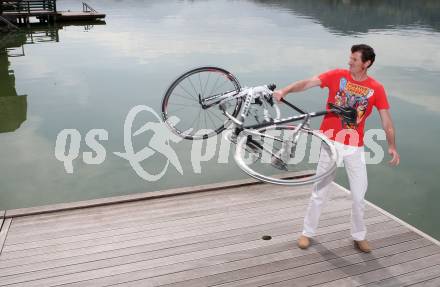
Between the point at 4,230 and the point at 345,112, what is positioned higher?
the point at 345,112

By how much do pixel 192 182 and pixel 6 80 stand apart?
17.1 m

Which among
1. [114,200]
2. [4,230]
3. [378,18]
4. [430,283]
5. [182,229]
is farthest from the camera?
[378,18]

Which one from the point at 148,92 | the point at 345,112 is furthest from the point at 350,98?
the point at 148,92

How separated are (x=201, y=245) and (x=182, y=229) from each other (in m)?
0.62

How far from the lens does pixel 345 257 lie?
695cm

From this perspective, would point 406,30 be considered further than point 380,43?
Yes

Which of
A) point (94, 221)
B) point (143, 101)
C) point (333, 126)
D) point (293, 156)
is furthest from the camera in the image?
point (143, 101)

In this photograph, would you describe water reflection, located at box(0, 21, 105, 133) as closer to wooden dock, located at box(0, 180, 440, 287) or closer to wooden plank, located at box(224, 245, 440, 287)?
wooden dock, located at box(0, 180, 440, 287)

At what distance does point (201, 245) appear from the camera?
7.22m

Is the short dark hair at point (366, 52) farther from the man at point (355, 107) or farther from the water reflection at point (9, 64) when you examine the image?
the water reflection at point (9, 64)

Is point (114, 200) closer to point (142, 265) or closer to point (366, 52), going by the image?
point (142, 265)

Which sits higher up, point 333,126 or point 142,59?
point 333,126

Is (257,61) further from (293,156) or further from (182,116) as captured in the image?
(293,156)

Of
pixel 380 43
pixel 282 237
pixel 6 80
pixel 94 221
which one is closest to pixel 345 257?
pixel 282 237
